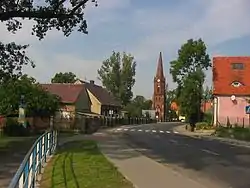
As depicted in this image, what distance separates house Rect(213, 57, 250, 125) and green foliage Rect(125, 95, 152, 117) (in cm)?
5036

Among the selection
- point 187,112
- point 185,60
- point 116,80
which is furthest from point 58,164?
point 116,80

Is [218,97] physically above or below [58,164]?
above

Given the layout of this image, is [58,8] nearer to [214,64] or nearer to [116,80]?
[214,64]

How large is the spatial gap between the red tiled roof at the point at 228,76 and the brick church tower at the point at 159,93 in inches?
2935

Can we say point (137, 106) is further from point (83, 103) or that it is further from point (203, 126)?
point (203, 126)

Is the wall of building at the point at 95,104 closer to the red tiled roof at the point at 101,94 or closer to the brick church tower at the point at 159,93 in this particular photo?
the red tiled roof at the point at 101,94

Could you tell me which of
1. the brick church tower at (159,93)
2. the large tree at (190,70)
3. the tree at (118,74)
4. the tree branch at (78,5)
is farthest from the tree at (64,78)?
the tree branch at (78,5)

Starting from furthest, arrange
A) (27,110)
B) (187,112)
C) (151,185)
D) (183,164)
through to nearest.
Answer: (187,112), (27,110), (183,164), (151,185)

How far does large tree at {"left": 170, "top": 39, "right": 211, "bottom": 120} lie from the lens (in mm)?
67500

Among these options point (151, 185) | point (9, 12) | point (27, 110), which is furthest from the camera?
point (27, 110)

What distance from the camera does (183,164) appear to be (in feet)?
63.4

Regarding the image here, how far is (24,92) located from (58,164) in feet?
115

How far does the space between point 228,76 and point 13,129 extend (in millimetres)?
39515

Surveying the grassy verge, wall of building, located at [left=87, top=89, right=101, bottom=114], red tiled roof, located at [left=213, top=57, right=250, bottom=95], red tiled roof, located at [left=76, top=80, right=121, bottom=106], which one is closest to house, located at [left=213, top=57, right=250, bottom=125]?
red tiled roof, located at [left=213, top=57, right=250, bottom=95]
